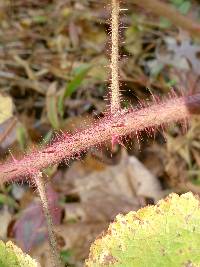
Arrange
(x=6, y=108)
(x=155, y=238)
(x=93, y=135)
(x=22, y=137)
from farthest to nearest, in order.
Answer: (x=22, y=137) < (x=6, y=108) < (x=93, y=135) < (x=155, y=238)

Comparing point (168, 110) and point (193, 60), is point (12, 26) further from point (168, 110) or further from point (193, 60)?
point (168, 110)

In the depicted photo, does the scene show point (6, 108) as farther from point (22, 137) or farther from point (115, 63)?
point (115, 63)

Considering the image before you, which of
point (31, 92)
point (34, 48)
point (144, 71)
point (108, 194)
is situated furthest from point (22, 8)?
point (108, 194)

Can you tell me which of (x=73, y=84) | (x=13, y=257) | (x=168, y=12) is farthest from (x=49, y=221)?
(x=73, y=84)

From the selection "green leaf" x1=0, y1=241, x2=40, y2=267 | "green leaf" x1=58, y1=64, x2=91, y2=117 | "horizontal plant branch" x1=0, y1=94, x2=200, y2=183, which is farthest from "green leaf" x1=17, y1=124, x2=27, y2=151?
"green leaf" x1=0, y1=241, x2=40, y2=267

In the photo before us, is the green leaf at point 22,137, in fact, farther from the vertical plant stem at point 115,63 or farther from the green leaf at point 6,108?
the vertical plant stem at point 115,63
